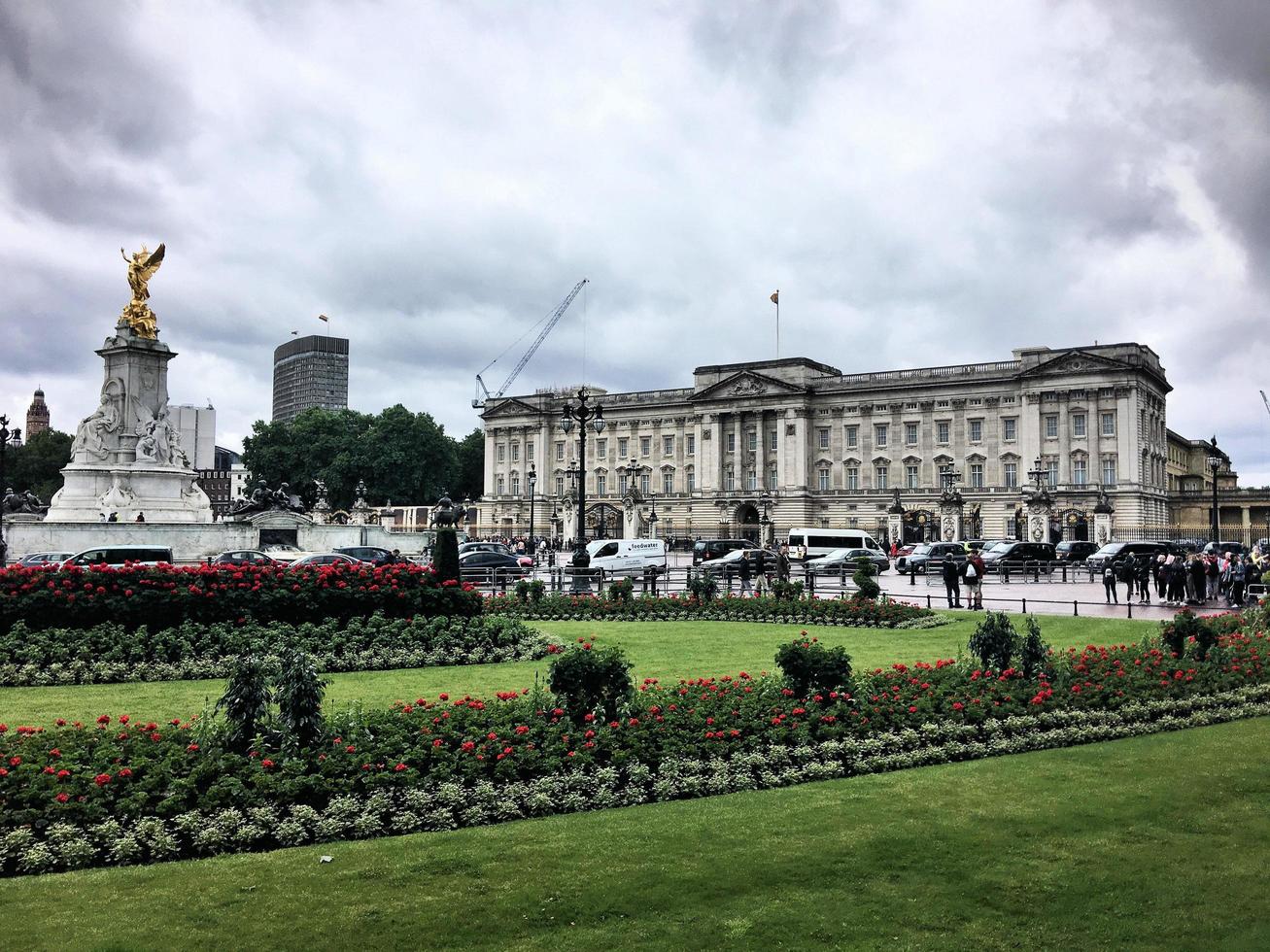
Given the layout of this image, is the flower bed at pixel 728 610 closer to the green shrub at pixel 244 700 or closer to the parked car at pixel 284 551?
the green shrub at pixel 244 700

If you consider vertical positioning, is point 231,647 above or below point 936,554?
below

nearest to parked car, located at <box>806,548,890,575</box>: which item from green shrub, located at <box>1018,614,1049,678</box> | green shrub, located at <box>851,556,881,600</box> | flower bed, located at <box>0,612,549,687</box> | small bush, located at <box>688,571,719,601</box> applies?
green shrub, located at <box>851,556,881,600</box>

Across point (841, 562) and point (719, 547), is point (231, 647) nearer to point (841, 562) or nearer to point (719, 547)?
point (841, 562)

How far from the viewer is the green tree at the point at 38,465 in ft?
314

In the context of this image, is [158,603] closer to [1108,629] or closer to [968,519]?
[1108,629]

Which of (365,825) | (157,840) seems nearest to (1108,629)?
(365,825)

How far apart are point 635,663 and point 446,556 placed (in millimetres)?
5652

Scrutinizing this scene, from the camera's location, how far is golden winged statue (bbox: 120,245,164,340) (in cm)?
4106

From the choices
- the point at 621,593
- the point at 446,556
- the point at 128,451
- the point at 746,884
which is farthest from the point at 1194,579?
the point at 128,451

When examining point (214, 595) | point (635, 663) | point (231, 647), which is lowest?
point (635, 663)

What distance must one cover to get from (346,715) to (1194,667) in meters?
11.3

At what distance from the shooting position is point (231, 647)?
1582 cm

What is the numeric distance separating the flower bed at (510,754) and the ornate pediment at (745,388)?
78271 millimetres

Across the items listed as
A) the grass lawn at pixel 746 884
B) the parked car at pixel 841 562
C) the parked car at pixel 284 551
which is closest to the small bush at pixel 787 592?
the parked car at pixel 841 562
